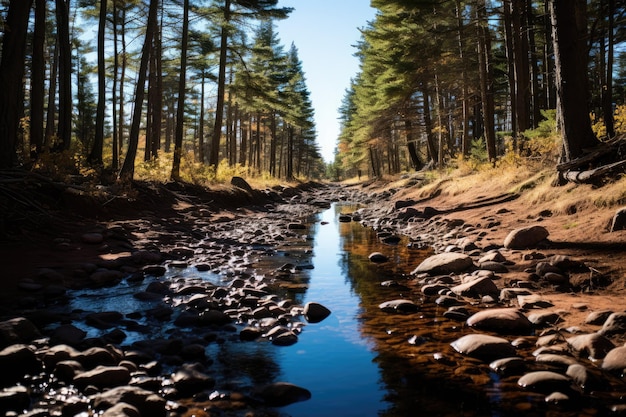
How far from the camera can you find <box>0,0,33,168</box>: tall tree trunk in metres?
8.12

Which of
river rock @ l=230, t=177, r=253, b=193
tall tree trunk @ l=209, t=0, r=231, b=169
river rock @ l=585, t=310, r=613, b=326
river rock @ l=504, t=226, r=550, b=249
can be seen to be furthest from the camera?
river rock @ l=230, t=177, r=253, b=193

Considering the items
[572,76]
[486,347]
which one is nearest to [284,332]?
[486,347]

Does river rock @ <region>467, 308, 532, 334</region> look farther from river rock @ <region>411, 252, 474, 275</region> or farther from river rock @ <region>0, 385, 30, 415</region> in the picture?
river rock @ <region>0, 385, 30, 415</region>

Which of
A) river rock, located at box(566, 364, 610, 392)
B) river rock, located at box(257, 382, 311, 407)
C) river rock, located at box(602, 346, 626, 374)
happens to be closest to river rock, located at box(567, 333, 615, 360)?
river rock, located at box(602, 346, 626, 374)

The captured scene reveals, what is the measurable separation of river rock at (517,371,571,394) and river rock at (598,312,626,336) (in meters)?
1.08

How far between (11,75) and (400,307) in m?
8.50

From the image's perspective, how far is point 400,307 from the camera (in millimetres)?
5527

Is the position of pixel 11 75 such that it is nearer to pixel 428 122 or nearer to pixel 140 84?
pixel 140 84

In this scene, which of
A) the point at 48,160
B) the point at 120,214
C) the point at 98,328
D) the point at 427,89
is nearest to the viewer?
the point at 98,328

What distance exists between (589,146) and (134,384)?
9378 mm

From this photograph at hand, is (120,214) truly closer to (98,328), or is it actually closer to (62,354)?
(98,328)

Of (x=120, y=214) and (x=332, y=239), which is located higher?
(x=120, y=214)

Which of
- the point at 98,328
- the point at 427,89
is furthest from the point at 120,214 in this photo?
the point at 427,89

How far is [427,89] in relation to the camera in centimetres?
2509
